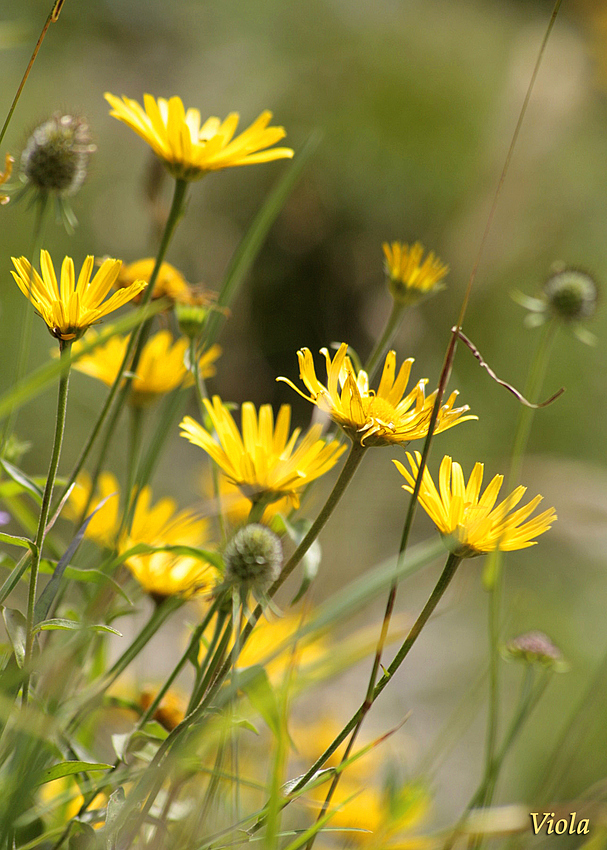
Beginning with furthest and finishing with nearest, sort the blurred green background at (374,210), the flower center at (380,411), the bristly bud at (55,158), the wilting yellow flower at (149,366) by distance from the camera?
the blurred green background at (374,210)
the wilting yellow flower at (149,366)
the bristly bud at (55,158)
the flower center at (380,411)

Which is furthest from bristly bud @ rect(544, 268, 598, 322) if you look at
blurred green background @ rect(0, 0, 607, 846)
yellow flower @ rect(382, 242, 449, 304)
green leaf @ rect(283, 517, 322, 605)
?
blurred green background @ rect(0, 0, 607, 846)

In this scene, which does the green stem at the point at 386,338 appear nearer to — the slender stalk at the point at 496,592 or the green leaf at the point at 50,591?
the slender stalk at the point at 496,592

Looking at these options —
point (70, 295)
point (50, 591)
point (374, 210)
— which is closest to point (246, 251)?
point (70, 295)

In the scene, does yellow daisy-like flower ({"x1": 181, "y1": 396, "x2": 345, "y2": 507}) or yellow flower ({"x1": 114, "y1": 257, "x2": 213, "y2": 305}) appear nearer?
yellow daisy-like flower ({"x1": 181, "y1": 396, "x2": 345, "y2": 507})

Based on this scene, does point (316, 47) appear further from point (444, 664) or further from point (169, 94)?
point (444, 664)

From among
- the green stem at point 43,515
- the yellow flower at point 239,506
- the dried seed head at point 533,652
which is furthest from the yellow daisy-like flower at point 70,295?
the dried seed head at point 533,652

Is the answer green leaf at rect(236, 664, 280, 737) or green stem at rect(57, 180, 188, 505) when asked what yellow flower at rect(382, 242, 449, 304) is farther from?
green leaf at rect(236, 664, 280, 737)

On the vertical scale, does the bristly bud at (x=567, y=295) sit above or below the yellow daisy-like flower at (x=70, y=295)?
above
